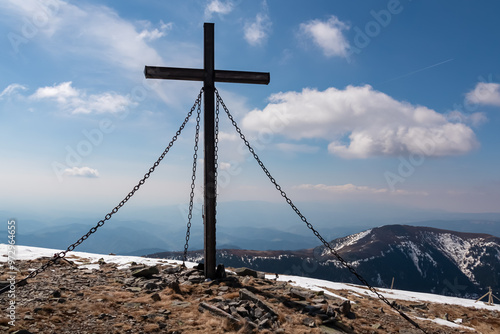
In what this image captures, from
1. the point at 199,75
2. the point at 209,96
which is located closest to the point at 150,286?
the point at 209,96

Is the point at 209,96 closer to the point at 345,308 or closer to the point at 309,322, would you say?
the point at 309,322

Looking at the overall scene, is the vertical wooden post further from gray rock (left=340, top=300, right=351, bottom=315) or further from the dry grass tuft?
gray rock (left=340, top=300, right=351, bottom=315)

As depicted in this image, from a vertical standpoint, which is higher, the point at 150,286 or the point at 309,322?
the point at 150,286

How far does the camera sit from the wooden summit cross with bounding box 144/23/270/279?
1016cm

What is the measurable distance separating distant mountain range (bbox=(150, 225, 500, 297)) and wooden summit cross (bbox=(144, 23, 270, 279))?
378 feet

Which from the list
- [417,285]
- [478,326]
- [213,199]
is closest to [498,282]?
[417,285]

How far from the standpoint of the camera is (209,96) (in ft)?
33.9

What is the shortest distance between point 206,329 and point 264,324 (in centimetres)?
151

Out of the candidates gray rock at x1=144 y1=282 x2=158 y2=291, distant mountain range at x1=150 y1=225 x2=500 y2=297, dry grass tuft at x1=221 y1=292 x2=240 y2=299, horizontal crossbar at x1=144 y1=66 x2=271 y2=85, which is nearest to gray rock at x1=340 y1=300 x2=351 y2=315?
dry grass tuft at x1=221 y1=292 x2=240 y2=299

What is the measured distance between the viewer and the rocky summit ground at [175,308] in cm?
687

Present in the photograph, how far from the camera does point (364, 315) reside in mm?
9859

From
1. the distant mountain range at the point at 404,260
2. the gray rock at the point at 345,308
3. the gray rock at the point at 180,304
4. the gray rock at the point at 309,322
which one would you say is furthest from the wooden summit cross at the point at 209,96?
the distant mountain range at the point at 404,260

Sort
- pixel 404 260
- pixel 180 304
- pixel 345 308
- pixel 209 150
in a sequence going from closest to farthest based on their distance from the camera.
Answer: pixel 180 304, pixel 345 308, pixel 209 150, pixel 404 260

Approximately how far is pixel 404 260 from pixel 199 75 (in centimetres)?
18539
